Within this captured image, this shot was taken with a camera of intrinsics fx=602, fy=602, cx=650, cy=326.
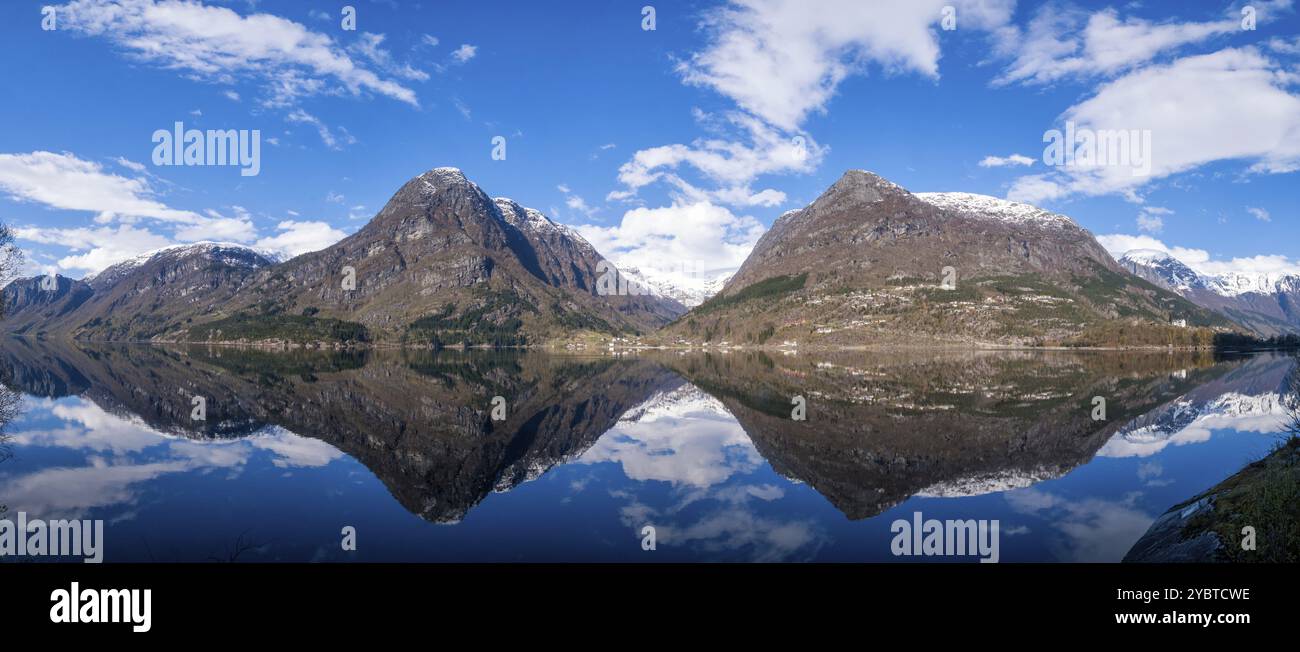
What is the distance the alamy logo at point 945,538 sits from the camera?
20741mm

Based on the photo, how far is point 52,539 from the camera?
21531mm

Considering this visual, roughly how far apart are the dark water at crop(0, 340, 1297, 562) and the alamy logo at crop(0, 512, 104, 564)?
0.62 meters

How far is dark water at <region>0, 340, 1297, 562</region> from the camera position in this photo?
2214 cm

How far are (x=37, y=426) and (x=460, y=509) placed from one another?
4397 cm

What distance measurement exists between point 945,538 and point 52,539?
106 feet

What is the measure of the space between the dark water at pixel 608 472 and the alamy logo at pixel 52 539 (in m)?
0.62

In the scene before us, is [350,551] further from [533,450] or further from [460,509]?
[533,450]
